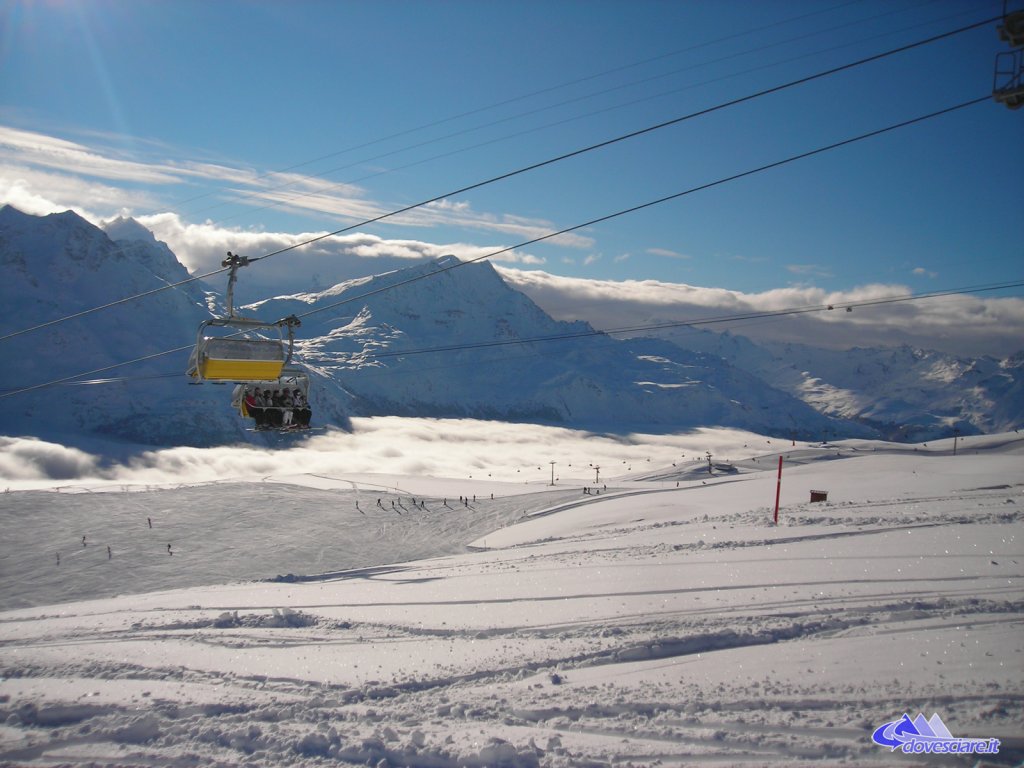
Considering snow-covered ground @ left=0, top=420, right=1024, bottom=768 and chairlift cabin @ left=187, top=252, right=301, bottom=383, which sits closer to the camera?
snow-covered ground @ left=0, top=420, right=1024, bottom=768

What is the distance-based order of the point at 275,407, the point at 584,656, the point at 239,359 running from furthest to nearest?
the point at 275,407 < the point at 239,359 < the point at 584,656

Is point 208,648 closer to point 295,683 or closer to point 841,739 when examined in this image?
point 295,683

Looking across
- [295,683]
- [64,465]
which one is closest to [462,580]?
[295,683]

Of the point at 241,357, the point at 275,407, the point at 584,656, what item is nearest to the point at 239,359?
the point at 241,357

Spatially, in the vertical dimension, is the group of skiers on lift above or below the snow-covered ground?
above

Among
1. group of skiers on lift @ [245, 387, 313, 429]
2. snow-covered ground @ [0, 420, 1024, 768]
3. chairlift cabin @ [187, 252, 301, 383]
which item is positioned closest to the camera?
snow-covered ground @ [0, 420, 1024, 768]

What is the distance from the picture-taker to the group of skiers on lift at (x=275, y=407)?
16188 millimetres

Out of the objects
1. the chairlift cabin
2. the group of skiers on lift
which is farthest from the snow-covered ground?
the chairlift cabin

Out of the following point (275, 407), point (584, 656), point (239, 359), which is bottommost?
point (584, 656)

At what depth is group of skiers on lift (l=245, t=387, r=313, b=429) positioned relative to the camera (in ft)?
53.1

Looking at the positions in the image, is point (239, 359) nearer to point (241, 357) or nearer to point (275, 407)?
point (241, 357)

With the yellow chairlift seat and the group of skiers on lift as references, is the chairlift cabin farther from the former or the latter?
the group of skiers on lift

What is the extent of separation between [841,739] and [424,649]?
582cm

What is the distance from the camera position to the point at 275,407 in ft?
53.7
